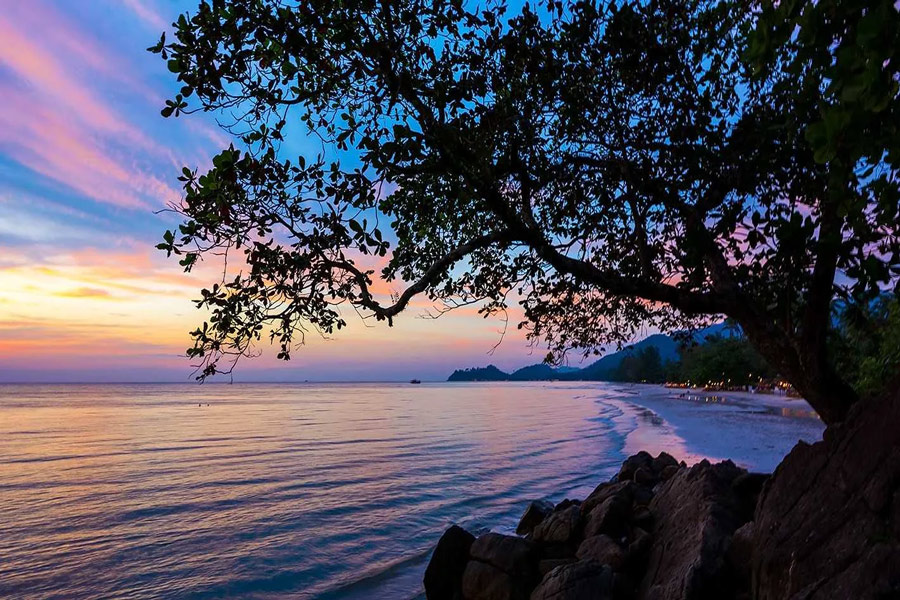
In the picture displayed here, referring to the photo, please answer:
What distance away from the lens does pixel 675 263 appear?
863 centimetres

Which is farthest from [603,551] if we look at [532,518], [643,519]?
[532,518]

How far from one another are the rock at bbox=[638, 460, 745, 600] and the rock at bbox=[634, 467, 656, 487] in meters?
4.06

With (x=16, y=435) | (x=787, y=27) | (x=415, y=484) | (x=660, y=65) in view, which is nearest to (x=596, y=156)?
(x=660, y=65)

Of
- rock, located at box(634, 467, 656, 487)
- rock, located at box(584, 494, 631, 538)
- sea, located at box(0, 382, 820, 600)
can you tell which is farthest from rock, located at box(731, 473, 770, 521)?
sea, located at box(0, 382, 820, 600)

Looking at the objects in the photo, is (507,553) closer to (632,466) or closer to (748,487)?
(748,487)

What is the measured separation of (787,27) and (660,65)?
563 cm

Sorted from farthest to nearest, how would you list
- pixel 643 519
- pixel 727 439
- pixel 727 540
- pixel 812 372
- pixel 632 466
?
pixel 727 439, pixel 632 466, pixel 643 519, pixel 727 540, pixel 812 372

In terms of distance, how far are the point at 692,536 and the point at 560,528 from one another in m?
3.30

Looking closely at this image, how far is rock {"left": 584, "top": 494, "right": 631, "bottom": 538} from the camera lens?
924cm

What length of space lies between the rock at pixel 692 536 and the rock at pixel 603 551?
432 mm

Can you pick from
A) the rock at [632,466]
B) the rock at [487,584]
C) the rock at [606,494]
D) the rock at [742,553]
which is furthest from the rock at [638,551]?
the rock at [632,466]

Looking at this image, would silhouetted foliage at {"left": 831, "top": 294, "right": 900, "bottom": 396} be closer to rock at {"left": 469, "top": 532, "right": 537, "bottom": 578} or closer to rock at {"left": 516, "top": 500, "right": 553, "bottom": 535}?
rock at {"left": 469, "top": 532, "right": 537, "bottom": 578}

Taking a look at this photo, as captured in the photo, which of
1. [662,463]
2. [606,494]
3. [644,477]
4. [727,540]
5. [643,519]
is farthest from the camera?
[662,463]

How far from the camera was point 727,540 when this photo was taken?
21.5 ft
